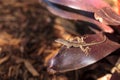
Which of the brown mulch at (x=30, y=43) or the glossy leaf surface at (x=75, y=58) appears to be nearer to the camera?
the glossy leaf surface at (x=75, y=58)

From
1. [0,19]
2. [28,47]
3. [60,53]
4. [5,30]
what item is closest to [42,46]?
[28,47]

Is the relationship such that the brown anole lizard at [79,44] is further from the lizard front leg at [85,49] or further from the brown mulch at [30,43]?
the brown mulch at [30,43]

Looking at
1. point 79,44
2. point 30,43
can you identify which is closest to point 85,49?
point 79,44

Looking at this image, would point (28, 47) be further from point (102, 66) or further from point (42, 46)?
point (102, 66)

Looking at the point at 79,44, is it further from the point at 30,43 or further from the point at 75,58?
the point at 30,43

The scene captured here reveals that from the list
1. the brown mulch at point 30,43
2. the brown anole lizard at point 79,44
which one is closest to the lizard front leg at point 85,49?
the brown anole lizard at point 79,44

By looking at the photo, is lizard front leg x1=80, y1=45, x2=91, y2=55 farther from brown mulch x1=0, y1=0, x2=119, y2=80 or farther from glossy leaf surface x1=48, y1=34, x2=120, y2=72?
brown mulch x1=0, y1=0, x2=119, y2=80

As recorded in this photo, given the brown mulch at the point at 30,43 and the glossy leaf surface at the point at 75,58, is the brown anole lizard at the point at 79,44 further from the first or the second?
the brown mulch at the point at 30,43

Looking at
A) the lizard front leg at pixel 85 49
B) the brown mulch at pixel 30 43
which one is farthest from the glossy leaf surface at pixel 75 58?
the brown mulch at pixel 30 43

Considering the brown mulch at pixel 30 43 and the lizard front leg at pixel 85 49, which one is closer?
the lizard front leg at pixel 85 49

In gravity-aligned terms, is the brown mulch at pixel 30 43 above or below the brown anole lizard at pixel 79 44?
below
